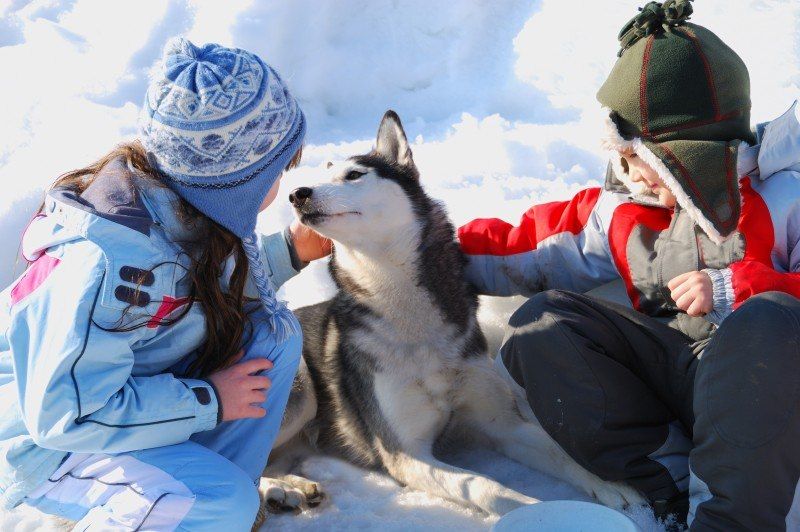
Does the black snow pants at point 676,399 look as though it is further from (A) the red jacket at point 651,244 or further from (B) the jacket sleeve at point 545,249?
(B) the jacket sleeve at point 545,249

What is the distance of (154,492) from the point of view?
1.68 metres

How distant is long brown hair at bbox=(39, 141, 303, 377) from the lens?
1.83m

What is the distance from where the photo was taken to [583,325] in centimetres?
210

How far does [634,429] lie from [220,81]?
1.28 meters

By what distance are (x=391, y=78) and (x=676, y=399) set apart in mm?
3936

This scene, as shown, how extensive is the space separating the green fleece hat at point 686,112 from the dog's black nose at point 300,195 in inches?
31.1

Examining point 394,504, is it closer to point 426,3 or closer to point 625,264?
point 625,264

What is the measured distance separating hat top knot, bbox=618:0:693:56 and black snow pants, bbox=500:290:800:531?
27.4 inches

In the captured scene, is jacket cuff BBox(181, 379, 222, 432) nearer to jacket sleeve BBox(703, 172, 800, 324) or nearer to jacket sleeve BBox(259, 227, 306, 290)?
jacket sleeve BBox(259, 227, 306, 290)

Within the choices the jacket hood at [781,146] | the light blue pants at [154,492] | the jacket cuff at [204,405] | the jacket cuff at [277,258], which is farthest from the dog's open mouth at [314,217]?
the jacket hood at [781,146]

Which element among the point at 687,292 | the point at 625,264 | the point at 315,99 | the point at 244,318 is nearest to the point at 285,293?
the point at 244,318

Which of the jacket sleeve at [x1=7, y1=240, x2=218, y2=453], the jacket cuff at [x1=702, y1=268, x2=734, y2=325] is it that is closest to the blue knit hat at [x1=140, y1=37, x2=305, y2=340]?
the jacket sleeve at [x1=7, y1=240, x2=218, y2=453]

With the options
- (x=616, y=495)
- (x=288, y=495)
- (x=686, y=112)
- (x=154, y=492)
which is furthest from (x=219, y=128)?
(x=616, y=495)

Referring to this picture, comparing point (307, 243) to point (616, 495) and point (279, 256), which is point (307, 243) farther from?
point (616, 495)
